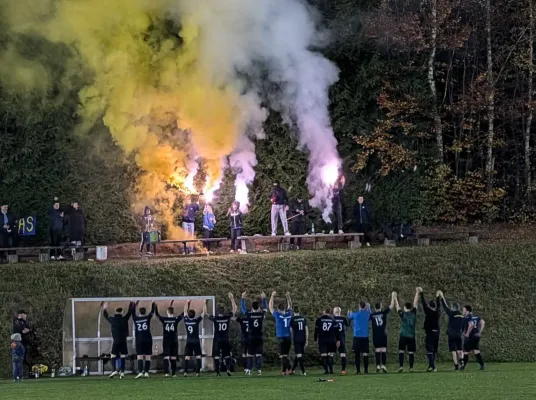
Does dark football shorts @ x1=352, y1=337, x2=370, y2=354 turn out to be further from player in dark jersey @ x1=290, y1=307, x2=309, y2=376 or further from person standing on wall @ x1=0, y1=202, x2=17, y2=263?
person standing on wall @ x1=0, y1=202, x2=17, y2=263

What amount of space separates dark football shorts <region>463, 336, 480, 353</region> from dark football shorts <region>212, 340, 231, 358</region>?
522 centimetres

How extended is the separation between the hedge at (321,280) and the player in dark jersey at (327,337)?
387 centimetres

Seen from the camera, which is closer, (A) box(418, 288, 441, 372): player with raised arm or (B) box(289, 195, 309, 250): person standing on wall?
(A) box(418, 288, 441, 372): player with raised arm

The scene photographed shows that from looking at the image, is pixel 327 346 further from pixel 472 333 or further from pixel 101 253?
pixel 101 253

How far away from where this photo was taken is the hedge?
25.5 metres

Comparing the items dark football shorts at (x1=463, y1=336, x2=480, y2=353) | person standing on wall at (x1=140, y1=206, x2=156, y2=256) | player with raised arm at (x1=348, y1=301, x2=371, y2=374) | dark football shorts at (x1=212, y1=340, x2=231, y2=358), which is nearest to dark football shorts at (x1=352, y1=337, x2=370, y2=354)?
player with raised arm at (x1=348, y1=301, x2=371, y2=374)

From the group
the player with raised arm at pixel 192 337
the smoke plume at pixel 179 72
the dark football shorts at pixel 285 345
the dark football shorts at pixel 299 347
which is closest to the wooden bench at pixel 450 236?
the smoke plume at pixel 179 72

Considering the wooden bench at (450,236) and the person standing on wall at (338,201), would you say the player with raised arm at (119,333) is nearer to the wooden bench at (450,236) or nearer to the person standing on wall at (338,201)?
the person standing on wall at (338,201)

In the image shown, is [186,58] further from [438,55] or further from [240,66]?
[438,55]

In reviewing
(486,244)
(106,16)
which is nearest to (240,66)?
(106,16)

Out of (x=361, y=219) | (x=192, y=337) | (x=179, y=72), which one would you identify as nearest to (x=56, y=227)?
(x=179, y=72)

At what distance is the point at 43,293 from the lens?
26156mm

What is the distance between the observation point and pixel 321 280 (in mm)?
27422

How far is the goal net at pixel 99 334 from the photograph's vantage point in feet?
75.7
